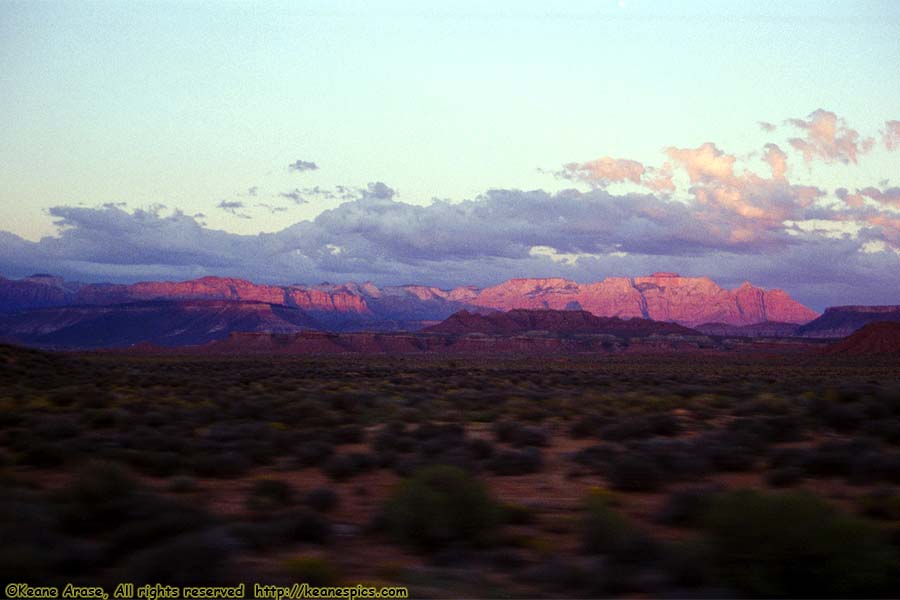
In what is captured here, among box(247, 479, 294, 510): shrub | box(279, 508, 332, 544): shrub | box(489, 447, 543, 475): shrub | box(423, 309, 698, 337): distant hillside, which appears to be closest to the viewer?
box(279, 508, 332, 544): shrub

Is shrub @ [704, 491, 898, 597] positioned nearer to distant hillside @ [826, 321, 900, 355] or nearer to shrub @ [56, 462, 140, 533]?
shrub @ [56, 462, 140, 533]

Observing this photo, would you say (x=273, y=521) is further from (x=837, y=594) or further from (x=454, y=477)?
(x=837, y=594)

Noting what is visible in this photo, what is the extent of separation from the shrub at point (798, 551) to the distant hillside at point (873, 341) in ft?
413

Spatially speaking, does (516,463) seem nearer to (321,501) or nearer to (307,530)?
(321,501)

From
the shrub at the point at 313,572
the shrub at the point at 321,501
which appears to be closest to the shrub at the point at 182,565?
the shrub at the point at 313,572

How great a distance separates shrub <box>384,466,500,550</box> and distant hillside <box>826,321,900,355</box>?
126 meters

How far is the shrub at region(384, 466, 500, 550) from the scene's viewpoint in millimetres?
9242

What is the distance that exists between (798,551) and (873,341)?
134579 mm

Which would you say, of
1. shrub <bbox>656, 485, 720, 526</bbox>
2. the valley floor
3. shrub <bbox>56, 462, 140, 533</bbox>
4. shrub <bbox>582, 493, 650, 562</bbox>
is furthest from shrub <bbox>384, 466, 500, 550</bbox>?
shrub <bbox>56, 462, 140, 533</bbox>

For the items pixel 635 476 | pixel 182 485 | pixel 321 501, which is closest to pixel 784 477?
pixel 635 476

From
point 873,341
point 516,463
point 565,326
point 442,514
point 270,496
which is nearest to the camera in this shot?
point 442,514

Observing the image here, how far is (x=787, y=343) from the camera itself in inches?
5901

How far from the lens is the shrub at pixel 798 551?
7227mm

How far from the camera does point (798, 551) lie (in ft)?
24.3
